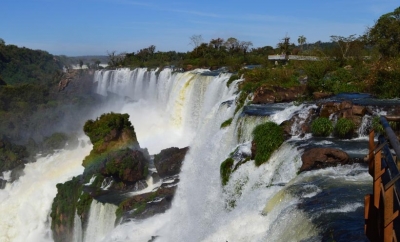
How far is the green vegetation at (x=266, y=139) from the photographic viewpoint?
11.4 metres

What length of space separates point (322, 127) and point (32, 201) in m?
16.8

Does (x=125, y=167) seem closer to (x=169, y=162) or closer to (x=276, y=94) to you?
(x=169, y=162)

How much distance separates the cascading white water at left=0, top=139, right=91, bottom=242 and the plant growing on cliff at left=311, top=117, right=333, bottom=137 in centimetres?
1492

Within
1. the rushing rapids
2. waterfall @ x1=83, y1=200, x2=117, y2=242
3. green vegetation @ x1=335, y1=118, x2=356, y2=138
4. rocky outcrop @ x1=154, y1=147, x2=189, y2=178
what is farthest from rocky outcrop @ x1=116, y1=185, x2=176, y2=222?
green vegetation @ x1=335, y1=118, x2=356, y2=138

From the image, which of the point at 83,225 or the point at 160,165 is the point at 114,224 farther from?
the point at 160,165

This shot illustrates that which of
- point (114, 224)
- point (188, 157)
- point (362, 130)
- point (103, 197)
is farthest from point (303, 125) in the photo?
point (103, 197)

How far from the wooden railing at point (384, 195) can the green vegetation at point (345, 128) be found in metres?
7.70

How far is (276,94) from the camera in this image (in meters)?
17.0

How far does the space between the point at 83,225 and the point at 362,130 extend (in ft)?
38.6

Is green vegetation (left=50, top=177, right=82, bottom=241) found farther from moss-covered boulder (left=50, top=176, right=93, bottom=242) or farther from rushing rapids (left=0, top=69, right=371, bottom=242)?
rushing rapids (left=0, top=69, right=371, bottom=242)

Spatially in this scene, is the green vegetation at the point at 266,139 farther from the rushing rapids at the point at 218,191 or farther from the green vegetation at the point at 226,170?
the green vegetation at the point at 226,170

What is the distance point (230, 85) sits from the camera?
21.8m

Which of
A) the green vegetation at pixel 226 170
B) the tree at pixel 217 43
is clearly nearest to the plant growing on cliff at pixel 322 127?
the green vegetation at pixel 226 170

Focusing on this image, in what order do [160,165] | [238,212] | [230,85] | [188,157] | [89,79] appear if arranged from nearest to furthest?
[238,212]
[188,157]
[160,165]
[230,85]
[89,79]
